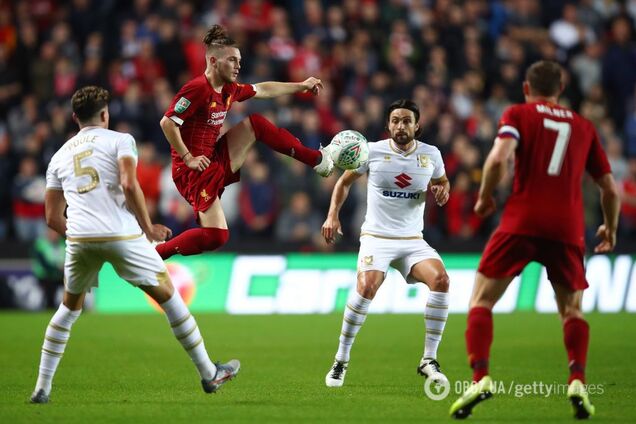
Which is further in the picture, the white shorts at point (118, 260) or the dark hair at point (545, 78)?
the white shorts at point (118, 260)

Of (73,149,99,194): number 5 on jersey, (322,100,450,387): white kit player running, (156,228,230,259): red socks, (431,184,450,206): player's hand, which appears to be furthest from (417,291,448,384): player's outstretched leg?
(73,149,99,194): number 5 on jersey

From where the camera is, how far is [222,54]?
30.9 ft

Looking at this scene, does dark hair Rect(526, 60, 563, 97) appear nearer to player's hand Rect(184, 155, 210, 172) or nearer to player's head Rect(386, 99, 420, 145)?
player's head Rect(386, 99, 420, 145)

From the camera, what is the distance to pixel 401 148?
10164mm

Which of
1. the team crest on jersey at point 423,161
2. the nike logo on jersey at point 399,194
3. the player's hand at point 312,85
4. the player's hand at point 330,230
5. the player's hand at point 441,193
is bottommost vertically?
the player's hand at point 330,230

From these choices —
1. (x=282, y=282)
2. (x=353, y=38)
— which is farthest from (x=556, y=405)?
(x=353, y=38)

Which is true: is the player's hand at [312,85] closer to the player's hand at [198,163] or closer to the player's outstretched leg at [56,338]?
the player's hand at [198,163]

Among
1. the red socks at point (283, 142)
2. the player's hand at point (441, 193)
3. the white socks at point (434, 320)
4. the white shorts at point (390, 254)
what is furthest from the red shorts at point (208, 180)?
the white socks at point (434, 320)

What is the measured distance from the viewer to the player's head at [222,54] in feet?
30.9

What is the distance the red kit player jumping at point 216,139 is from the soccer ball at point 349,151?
0.27ft

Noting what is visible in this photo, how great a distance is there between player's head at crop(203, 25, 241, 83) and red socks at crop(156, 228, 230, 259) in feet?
4.39

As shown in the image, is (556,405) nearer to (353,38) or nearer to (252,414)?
(252,414)

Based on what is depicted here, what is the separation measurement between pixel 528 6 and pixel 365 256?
1439cm

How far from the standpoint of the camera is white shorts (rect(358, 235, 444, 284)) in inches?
393
